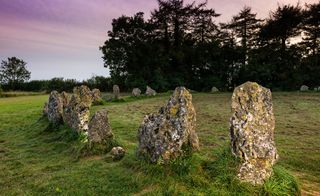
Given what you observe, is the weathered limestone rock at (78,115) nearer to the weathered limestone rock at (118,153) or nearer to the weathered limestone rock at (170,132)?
the weathered limestone rock at (118,153)

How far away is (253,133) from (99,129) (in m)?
6.24

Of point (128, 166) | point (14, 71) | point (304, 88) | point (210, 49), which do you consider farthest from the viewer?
point (14, 71)

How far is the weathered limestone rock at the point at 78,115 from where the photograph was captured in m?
14.4

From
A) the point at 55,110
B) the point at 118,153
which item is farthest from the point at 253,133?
the point at 55,110

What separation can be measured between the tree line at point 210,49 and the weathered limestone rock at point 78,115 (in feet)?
94.0

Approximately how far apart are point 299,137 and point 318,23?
34556 millimetres

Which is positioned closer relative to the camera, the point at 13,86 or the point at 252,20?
the point at 252,20

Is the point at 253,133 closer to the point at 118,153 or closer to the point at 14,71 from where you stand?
the point at 118,153

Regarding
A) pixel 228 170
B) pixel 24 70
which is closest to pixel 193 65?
A: pixel 228 170

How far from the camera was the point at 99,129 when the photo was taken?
40.6 feet

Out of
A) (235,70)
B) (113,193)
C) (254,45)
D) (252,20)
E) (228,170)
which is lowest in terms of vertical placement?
(113,193)

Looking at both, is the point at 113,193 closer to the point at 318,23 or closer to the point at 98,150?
the point at 98,150

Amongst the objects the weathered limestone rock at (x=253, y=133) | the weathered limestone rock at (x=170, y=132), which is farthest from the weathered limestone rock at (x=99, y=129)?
the weathered limestone rock at (x=253, y=133)

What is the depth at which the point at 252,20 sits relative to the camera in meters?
48.7
